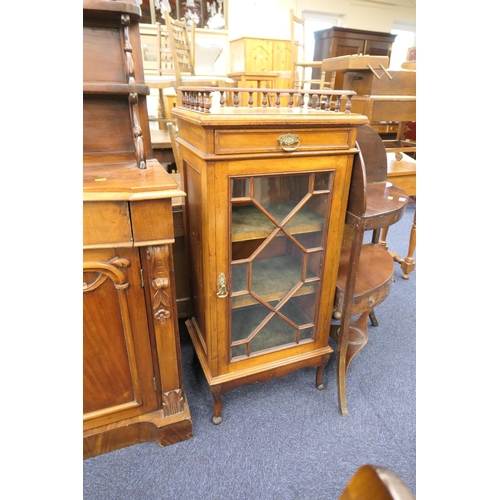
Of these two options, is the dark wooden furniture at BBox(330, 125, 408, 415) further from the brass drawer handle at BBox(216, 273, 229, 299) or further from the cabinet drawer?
the brass drawer handle at BBox(216, 273, 229, 299)

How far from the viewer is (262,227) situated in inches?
42.2

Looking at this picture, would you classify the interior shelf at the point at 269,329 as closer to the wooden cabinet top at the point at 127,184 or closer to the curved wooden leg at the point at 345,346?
the curved wooden leg at the point at 345,346

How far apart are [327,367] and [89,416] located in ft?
3.28

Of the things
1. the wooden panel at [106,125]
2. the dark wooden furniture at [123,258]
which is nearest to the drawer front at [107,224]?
the dark wooden furniture at [123,258]

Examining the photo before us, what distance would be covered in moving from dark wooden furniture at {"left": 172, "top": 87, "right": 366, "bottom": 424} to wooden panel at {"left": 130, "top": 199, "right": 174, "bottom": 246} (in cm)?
12

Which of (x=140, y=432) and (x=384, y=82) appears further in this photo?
(x=384, y=82)

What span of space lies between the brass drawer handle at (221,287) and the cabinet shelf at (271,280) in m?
0.04

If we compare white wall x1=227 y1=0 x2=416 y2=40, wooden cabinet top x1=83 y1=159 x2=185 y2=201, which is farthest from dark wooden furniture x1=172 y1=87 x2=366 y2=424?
white wall x1=227 y1=0 x2=416 y2=40

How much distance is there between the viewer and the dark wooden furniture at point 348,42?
461 centimetres

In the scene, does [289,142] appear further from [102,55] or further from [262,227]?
[102,55]

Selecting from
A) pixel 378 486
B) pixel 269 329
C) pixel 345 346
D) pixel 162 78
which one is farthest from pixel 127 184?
pixel 162 78

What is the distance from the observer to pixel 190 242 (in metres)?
1.32

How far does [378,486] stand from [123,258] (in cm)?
82
